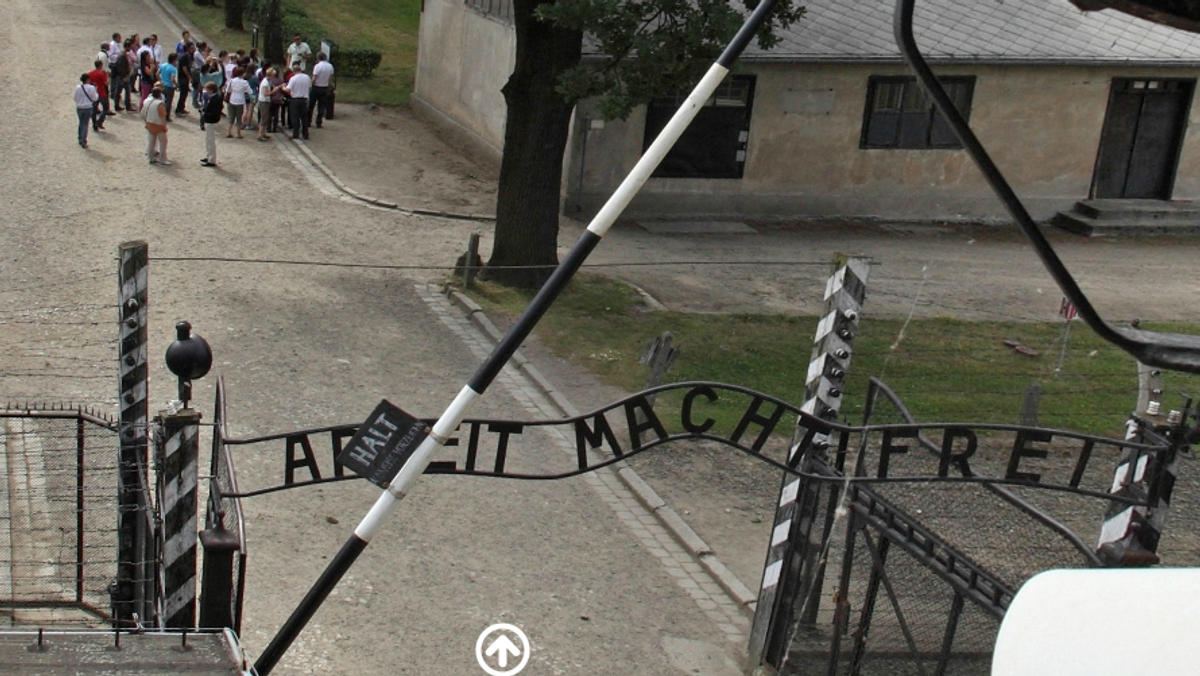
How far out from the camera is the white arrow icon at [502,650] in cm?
907

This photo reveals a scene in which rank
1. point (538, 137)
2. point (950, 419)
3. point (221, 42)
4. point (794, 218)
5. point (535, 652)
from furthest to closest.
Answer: point (221, 42), point (794, 218), point (538, 137), point (950, 419), point (535, 652)

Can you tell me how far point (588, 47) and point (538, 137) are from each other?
13.6 feet

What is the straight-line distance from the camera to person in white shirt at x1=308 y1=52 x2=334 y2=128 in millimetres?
26531

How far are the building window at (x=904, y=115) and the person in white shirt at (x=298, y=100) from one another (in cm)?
1036

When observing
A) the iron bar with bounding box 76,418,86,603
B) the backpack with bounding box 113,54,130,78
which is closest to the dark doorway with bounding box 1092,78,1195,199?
the backpack with bounding box 113,54,130,78

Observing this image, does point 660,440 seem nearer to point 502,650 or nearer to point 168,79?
point 502,650

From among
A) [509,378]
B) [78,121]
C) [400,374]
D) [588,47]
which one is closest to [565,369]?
[509,378]

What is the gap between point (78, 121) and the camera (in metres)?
24.9

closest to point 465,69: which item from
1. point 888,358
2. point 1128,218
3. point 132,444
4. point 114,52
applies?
point 114,52

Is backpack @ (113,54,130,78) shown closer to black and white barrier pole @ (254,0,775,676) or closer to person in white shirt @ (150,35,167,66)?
person in white shirt @ (150,35,167,66)

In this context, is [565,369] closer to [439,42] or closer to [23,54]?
[439,42]

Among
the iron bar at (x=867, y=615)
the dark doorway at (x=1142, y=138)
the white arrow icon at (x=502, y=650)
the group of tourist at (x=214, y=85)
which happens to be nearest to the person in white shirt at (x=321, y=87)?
the group of tourist at (x=214, y=85)

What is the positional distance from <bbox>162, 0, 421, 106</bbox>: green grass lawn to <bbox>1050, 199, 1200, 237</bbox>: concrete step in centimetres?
1442

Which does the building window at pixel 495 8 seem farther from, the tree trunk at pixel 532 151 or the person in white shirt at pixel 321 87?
the tree trunk at pixel 532 151
